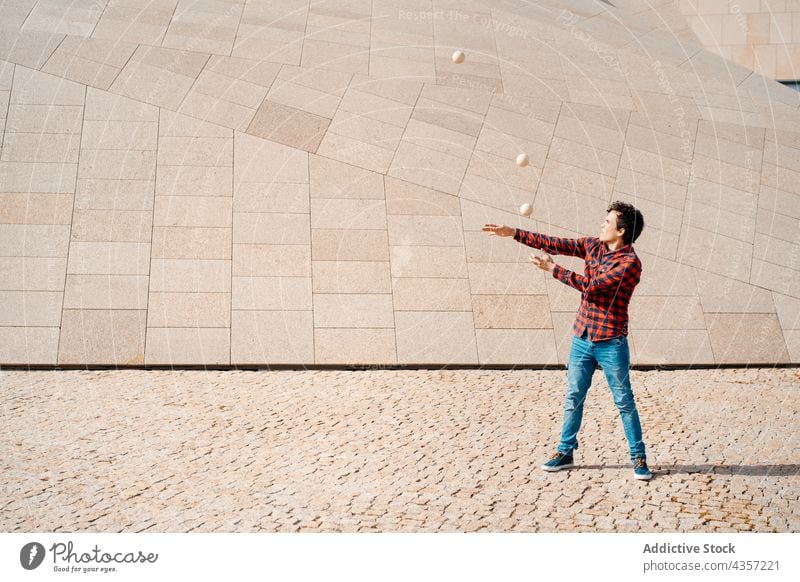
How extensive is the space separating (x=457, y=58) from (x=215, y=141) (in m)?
4.44

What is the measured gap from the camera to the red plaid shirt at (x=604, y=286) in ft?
25.3

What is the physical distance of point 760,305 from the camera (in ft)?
42.9

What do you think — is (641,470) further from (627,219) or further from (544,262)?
(627,219)

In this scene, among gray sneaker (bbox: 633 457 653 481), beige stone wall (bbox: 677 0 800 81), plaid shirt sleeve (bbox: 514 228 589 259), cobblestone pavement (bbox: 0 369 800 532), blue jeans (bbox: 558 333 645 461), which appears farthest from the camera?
beige stone wall (bbox: 677 0 800 81)

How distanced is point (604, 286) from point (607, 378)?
949 millimetres

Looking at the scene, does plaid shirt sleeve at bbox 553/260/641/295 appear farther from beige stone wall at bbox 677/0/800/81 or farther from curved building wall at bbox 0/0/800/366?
beige stone wall at bbox 677/0/800/81

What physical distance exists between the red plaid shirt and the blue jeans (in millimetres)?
109

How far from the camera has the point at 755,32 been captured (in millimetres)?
24734

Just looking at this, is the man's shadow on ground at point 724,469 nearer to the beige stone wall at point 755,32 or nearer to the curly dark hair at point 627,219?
the curly dark hair at point 627,219

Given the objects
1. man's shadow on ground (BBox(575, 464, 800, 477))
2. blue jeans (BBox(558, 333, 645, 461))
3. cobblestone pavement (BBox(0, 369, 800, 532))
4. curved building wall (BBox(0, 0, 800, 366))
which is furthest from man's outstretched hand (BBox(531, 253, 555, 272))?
curved building wall (BBox(0, 0, 800, 366))

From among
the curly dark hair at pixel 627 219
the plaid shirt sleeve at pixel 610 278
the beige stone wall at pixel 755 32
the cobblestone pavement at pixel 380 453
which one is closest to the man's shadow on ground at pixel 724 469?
the cobblestone pavement at pixel 380 453

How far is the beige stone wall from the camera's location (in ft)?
80.5
